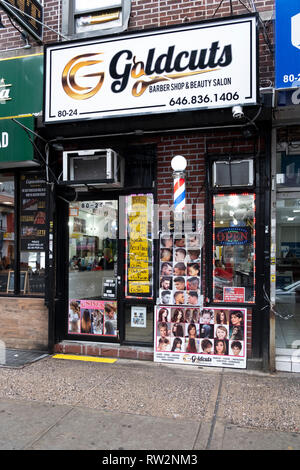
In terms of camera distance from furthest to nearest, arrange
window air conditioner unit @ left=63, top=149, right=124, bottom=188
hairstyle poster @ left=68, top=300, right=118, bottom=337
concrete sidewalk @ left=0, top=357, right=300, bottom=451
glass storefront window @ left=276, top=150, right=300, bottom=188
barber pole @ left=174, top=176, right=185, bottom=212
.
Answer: hairstyle poster @ left=68, top=300, right=118, bottom=337
window air conditioner unit @ left=63, top=149, right=124, bottom=188
glass storefront window @ left=276, top=150, right=300, bottom=188
barber pole @ left=174, top=176, right=185, bottom=212
concrete sidewalk @ left=0, top=357, right=300, bottom=451

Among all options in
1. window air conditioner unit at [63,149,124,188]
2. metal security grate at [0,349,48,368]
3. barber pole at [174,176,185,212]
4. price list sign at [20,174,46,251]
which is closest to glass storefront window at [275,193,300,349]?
barber pole at [174,176,185,212]

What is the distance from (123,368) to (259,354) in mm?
2035

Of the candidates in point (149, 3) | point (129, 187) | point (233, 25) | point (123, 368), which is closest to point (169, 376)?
point (123, 368)

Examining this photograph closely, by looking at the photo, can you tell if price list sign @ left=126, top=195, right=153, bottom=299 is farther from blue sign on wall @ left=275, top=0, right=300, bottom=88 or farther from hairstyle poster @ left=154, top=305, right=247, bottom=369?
blue sign on wall @ left=275, top=0, right=300, bottom=88

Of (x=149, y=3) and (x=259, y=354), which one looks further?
(x=149, y=3)

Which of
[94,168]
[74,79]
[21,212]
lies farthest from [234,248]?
[21,212]

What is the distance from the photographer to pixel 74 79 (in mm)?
5621

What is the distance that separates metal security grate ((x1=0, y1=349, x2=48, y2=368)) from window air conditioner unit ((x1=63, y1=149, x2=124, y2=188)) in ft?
9.42

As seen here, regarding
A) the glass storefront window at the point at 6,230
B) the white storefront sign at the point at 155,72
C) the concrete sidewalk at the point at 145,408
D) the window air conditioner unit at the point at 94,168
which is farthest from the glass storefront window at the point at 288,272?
the glass storefront window at the point at 6,230

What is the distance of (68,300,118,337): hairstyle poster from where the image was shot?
20.5ft

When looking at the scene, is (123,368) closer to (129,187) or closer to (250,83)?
(129,187)

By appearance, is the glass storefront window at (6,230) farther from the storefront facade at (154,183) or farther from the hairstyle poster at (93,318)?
the hairstyle poster at (93,318)

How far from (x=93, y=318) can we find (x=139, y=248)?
4.77 feet

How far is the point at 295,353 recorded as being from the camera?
5.57 metres
